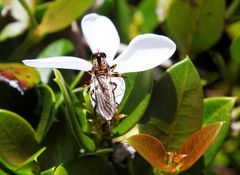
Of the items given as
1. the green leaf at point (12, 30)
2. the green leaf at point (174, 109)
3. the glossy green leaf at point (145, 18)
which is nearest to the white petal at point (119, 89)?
the green leaf at point (174, 109)

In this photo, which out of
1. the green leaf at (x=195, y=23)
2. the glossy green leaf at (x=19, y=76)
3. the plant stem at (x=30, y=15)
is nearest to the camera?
the glossy green leaf at (x=19, y=76)

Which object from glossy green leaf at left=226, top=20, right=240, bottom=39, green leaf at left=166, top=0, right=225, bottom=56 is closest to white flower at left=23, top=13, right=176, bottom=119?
green leaf at left=166, top=0, right=225, bottom=56

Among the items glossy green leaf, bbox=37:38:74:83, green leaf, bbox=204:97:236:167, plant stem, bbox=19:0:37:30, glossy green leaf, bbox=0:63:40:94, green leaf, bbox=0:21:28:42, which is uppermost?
plant stem, bbox=19:0:37:30

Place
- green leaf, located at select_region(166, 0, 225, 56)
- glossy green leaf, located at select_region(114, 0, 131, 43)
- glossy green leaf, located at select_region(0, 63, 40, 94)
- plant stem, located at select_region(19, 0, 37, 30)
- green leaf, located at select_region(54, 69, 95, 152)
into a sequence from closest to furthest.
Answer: green leaf, located at select_region(54, 69, 95, 152) < glossy green leaf, located at select_region(0, 63, 40, 94) < plant stem, located at select_region(19, 0, 37, 30) < green leaf, located at select_region(166, 0, 225, 56) < glossy green leaf, located at select_region(114, 0, 131, 43)

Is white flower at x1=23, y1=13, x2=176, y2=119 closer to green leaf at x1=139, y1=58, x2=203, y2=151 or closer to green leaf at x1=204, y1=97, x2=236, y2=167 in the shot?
green leaf at x1=139, y1=58, x2=203, y2=151

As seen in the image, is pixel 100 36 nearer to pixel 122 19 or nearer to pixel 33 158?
pixel 33 158

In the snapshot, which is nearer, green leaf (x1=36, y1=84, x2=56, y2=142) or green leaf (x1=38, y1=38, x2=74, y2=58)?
green leaf (x1=36, y1=84, x2=56, y2=142)

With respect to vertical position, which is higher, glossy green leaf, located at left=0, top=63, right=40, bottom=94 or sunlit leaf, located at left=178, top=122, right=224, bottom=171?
glossy green leaf, located at left=0, top=63, right=40, bottom=94

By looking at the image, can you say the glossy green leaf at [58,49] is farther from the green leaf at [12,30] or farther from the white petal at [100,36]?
the white petal at [100,36]
